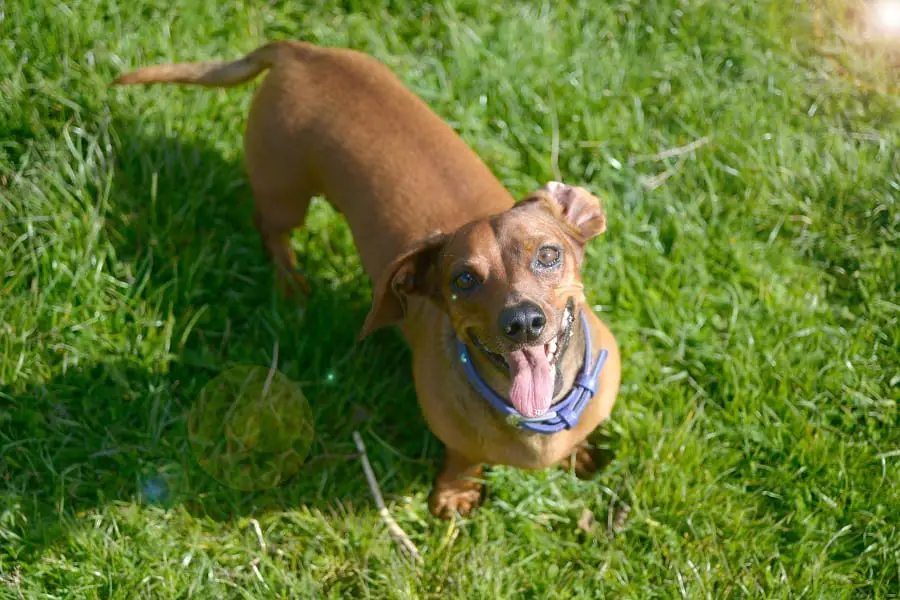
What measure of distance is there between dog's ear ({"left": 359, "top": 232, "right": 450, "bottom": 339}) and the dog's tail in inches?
54.2

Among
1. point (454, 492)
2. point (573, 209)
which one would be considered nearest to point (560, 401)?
point (573, 209)

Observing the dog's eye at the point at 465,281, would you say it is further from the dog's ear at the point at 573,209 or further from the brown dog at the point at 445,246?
the dog's ear at the point at 573,209

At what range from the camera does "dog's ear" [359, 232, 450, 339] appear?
3.01 metres

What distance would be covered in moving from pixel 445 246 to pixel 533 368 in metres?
0.51

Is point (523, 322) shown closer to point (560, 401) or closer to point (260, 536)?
point (560, 401)

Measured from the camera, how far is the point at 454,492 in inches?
152

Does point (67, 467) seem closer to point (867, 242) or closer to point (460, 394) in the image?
point (460, 394)

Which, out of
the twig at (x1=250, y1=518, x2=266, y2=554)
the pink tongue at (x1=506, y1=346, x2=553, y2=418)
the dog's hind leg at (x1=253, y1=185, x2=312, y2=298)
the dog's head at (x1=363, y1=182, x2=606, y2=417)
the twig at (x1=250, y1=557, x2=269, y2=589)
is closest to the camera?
the dog's head at (x1=363, y1=182, x2=606, y2=417)

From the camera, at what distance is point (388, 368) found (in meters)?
4.19

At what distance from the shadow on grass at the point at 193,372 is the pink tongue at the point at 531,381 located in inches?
43.0

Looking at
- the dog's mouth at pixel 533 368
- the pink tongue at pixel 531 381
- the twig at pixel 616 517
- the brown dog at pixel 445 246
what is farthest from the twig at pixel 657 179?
the pink tongue at pixel 531 381

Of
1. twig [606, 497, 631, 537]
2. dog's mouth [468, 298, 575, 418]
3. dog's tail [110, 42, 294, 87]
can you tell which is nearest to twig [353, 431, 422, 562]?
twig [606, 497, 631, 537]

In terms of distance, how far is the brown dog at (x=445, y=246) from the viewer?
295 centimetres

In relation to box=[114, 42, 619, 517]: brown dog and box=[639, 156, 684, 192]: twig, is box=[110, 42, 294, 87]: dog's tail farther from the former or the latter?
box=[639, 156, 684, 192]: twig
